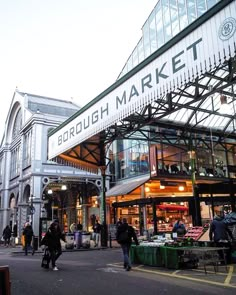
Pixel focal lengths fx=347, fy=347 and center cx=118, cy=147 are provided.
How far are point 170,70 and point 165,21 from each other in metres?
18.5

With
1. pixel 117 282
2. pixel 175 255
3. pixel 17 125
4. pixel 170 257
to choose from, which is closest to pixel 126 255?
A: pixel 170 257

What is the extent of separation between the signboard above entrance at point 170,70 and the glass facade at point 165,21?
12.8m

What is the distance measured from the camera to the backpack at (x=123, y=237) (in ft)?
36.4

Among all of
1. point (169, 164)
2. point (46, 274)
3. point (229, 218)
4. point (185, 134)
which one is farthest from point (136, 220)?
point (46, 274)

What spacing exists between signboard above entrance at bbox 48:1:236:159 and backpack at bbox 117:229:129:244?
13.2ft

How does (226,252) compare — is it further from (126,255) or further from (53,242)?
(53,242)

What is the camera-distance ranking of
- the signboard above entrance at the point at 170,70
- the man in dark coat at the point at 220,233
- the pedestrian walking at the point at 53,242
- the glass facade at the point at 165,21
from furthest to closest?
the glass facade at the point at 165,21
the pedestrian walking at the point at 53,242
the man in dark coat at the point at 220,233
the signboard above entrance at the point at 170,70

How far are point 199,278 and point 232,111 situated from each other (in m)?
16.0

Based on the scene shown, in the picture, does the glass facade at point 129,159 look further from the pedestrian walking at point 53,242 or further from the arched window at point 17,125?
the pedestrian walking at point 53,242

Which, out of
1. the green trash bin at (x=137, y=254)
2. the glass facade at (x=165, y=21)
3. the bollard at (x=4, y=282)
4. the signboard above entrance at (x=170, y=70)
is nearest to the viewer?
the bollard at (x=4, y=282)

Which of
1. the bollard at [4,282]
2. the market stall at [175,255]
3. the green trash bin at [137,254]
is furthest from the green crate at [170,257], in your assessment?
the bollard at [4,282]

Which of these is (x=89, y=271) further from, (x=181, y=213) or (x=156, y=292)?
(x=181, y=213)

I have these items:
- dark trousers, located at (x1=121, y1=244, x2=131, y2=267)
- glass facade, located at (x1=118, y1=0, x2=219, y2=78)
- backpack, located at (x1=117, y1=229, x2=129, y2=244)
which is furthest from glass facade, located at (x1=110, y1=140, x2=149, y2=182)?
dark trousers, located at (x1=121, y1=244, x2=131, y2=267)

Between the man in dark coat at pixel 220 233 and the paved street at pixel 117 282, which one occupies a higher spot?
the man in dark coat at pixel 220 233
